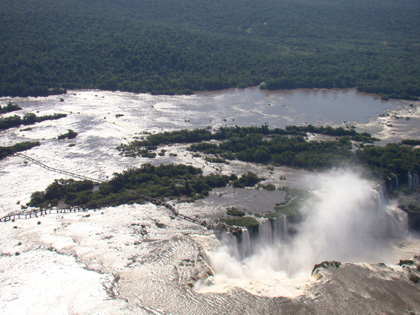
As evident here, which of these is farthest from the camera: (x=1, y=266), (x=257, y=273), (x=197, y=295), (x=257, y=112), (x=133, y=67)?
(x=133, y=67)

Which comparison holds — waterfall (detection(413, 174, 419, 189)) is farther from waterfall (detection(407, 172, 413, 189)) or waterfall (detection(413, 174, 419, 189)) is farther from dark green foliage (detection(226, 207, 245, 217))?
dark green foliage (detection(226, 207, 245, 217))

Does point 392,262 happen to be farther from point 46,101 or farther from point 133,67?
point 133,67

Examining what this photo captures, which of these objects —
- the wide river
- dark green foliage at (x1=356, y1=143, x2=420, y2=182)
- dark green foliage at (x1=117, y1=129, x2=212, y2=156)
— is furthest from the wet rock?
the wide river

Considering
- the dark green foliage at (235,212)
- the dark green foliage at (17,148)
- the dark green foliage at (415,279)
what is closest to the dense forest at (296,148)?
the dark green foliage at (17,148)

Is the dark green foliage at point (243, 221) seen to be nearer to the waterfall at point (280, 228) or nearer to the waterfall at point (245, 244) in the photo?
the waterfall at point (245, 244)

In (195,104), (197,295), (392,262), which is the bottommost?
(392,262)

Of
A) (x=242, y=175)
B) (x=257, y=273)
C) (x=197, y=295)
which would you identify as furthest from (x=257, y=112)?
(x=197, y=295)

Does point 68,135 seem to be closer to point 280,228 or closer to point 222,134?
point 222,134
